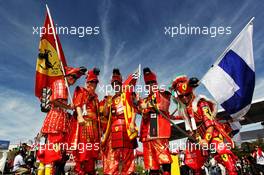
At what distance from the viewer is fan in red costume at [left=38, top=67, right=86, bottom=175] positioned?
15.7 ft

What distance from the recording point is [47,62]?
258 inches

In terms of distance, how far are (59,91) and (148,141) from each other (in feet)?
6.43

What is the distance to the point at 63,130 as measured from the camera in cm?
512

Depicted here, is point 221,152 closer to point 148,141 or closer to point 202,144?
point 202,144

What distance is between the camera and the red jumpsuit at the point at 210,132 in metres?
4.56

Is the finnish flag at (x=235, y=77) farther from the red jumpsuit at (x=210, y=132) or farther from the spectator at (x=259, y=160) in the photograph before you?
the spectator at (x=259, y=160)

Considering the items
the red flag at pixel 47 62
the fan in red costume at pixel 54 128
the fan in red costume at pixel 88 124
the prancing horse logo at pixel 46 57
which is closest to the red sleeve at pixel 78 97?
the fan in red costume at pixel 88 124

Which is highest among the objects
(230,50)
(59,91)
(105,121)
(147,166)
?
(230,50)

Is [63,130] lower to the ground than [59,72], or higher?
lower

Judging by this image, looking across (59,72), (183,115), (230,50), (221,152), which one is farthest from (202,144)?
(59,72)

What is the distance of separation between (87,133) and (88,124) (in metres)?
0.17

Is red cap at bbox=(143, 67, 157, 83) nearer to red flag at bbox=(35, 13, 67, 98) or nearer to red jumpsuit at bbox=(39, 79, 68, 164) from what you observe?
red jumpsuit at bbox=(39, 79, 68, 164)

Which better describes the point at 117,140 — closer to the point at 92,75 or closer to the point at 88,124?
the point at 88,124

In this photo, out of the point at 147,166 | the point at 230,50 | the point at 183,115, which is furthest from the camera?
the point at 230,50
